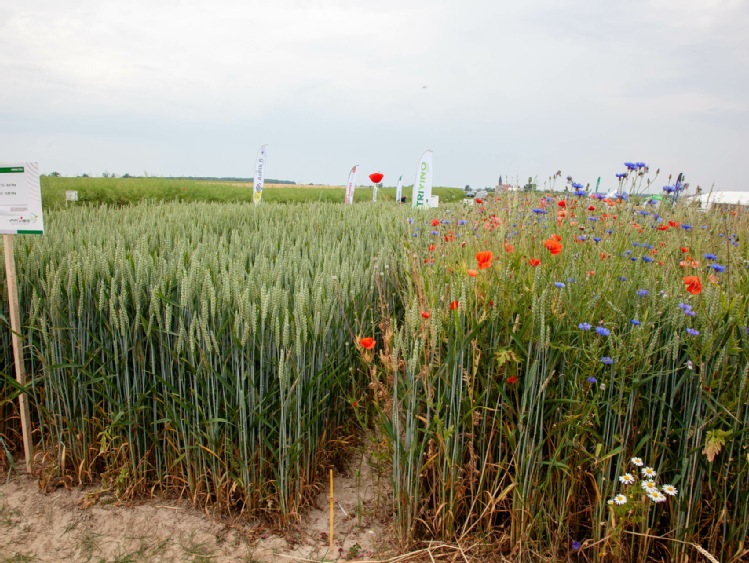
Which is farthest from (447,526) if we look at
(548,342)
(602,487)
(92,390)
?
(92,390)

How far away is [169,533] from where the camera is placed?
229 centimetres

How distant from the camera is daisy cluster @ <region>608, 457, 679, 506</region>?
1.81 meters

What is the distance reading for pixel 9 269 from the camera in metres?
2.67

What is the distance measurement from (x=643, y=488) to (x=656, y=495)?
1.7 inches

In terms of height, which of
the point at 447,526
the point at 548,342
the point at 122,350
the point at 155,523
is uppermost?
the point at 548,342

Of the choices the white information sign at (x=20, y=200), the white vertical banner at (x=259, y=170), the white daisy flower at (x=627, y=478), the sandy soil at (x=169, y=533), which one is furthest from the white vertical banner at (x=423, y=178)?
the white daisy flower at (x=627, y=478)

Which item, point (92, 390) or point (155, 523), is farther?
point (92, 390)

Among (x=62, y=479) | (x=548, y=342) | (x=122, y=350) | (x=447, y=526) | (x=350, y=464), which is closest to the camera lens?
(x=548, y=342)

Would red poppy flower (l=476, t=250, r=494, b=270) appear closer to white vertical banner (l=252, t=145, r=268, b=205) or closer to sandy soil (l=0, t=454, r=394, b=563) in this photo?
sandy soil (l=0, t=454, r=394, b=563)

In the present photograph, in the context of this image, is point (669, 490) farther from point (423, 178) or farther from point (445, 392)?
point (423, 178)

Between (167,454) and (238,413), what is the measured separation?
540mm

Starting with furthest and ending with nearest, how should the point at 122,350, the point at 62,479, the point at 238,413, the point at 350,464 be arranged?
the point at 350,464 < the point at 62,479 < the point at 122,350 < the point at 238,413

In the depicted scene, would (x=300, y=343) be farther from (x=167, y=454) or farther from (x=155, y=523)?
(x=155, y=523)

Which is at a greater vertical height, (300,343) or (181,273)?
(181,273)
